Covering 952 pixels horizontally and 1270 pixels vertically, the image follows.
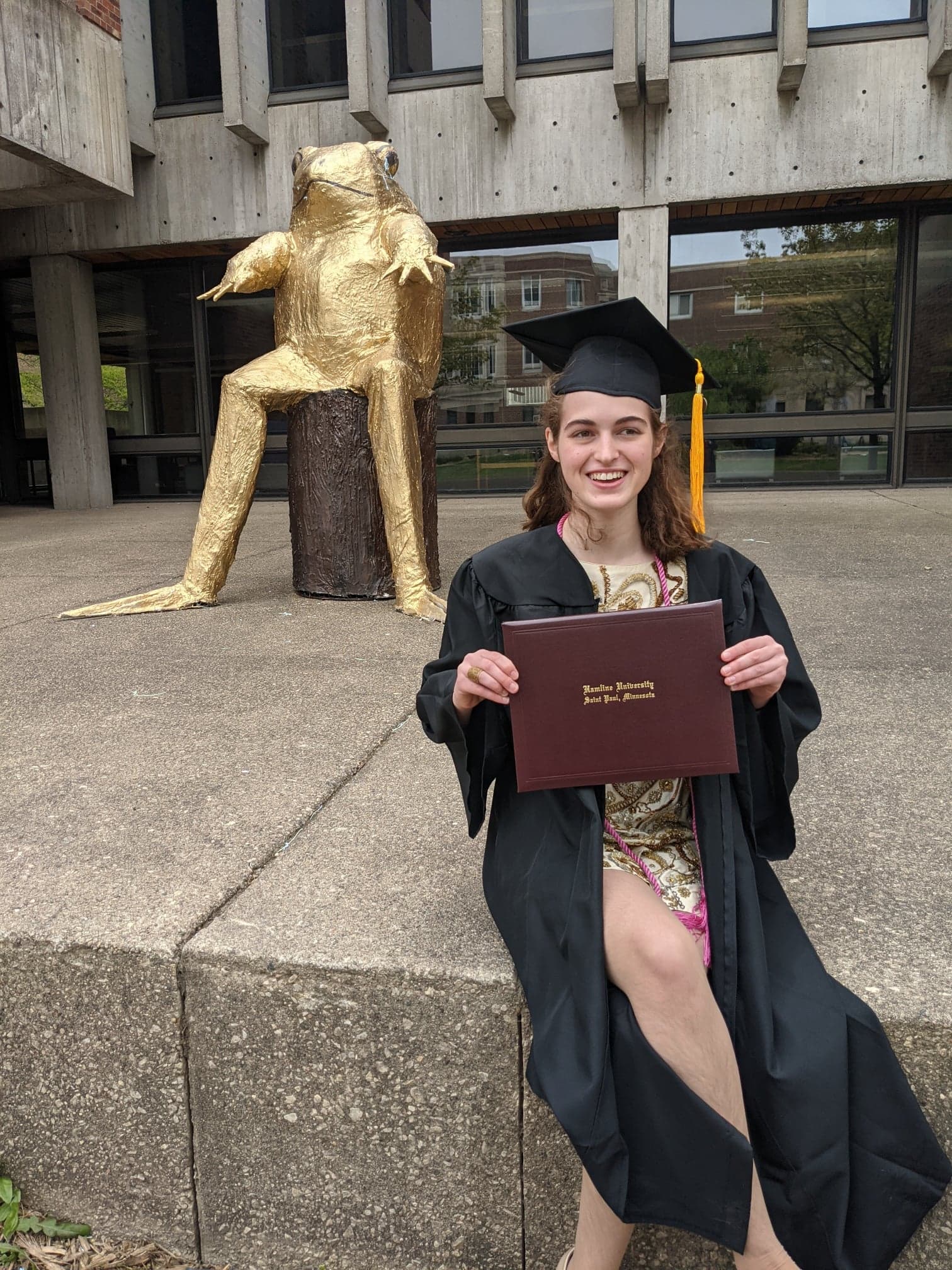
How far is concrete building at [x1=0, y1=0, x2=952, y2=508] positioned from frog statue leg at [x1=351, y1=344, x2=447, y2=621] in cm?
526

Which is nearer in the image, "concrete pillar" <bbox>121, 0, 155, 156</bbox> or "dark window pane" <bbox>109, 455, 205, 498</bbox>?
"concrete pillar" <bbox>121, 0, 155, 156</bbox>

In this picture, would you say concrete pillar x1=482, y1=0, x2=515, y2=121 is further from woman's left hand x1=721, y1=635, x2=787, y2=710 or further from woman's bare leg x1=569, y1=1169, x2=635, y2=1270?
woman's bare leg x1=569, y1=1169, x2=635, y2=1270

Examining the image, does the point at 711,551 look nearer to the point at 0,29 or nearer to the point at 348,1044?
the point at 348,1044

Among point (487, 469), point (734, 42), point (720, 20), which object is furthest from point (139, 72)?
point (734, 42)

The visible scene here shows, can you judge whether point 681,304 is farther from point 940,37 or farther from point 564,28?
point 940,37

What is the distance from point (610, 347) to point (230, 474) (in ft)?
11.7

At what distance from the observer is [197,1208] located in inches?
73.2

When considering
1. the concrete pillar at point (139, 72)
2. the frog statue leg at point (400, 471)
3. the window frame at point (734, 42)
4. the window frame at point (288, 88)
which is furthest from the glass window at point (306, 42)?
the frog statue leg at point (400, 471)

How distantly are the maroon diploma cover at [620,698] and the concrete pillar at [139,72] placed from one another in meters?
10.8

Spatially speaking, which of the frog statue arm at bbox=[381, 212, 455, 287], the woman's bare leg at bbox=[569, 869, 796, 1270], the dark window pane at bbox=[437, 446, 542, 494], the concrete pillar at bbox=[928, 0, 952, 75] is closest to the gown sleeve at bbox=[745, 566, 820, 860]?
the woman's bare leg at bbox=[569, 869, 796, 1270]

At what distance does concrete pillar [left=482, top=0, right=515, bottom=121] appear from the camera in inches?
368

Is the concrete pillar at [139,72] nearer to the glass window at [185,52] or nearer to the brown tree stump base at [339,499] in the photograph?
the glass window at [185,52]

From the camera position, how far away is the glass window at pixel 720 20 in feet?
31.6

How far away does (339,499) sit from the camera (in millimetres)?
5215
